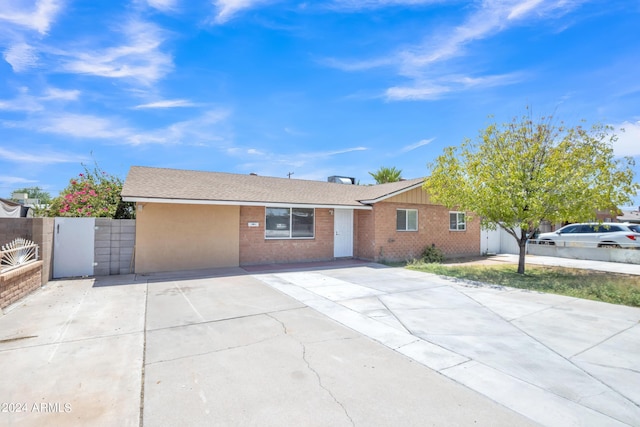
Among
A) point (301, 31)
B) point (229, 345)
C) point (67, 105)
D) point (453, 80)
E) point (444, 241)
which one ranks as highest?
point (301, 31)

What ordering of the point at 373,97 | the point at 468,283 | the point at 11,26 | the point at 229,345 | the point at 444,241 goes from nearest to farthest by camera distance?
the point at 229,345 < the point at 11,26 < the point at 468,283 < the point at 373,97 < the point at 444,241

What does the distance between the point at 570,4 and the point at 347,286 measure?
9.63m

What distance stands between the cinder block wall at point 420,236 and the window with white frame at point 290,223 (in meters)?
Answer: 2.63

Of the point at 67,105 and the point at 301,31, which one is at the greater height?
the point at 301,31

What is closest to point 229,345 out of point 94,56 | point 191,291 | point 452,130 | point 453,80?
point 191,291

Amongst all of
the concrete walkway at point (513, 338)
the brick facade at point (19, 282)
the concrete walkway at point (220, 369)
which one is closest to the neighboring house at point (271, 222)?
the brick facade at point (19, 282)

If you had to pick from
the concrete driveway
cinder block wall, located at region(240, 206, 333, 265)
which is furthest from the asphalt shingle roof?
the concrete driveway

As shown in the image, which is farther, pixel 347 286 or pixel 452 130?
pixel 452 130

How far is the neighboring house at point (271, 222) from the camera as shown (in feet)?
35.7

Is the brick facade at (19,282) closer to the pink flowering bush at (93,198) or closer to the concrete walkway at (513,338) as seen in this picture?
the pink flowering bush at (93,198)

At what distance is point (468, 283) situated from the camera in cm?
960

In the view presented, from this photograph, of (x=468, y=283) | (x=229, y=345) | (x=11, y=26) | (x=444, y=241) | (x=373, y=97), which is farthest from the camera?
(x=444, y=241)

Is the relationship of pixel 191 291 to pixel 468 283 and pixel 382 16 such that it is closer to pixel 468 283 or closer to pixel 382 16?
pixel 468 283

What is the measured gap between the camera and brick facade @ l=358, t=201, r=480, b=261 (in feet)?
46.2
